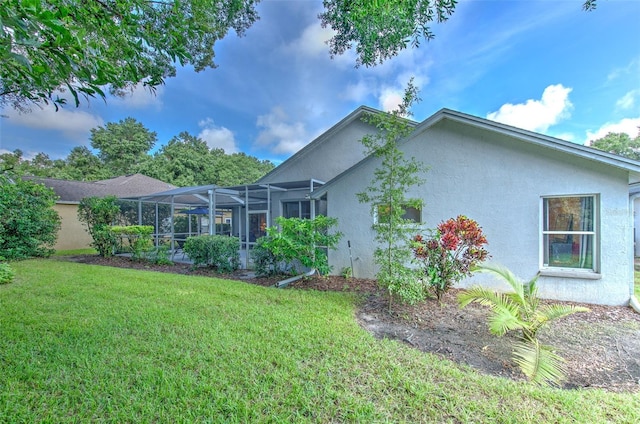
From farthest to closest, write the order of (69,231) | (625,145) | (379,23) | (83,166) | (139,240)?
(83,166), (625,145), (69,231), (139,240), (379,23)

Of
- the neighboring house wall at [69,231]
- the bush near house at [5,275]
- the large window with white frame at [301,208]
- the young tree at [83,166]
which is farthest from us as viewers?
the young tree at [83,166]

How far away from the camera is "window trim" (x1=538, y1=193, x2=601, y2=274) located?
18.6ft

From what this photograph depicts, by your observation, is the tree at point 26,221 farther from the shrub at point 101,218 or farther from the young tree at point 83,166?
the young tree at point 83,166

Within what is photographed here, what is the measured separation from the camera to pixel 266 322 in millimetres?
4637

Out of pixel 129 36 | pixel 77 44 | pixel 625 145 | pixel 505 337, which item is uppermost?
pixel 625 145

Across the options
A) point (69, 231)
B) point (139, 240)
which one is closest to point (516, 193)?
point (139, 240)

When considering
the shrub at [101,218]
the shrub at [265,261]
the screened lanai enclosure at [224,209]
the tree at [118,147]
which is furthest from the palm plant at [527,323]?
the tree at [118,147]

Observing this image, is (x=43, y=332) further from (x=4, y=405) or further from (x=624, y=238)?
(x=624, y=238)

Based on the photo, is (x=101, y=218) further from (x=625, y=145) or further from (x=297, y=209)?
(x=625, y=145)

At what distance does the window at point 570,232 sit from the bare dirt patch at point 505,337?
1.05 m

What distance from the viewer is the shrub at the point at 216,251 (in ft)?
31.2

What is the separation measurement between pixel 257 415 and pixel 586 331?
18.3 ft

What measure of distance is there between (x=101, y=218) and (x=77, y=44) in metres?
14.3

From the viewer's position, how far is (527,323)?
13.5 ft
